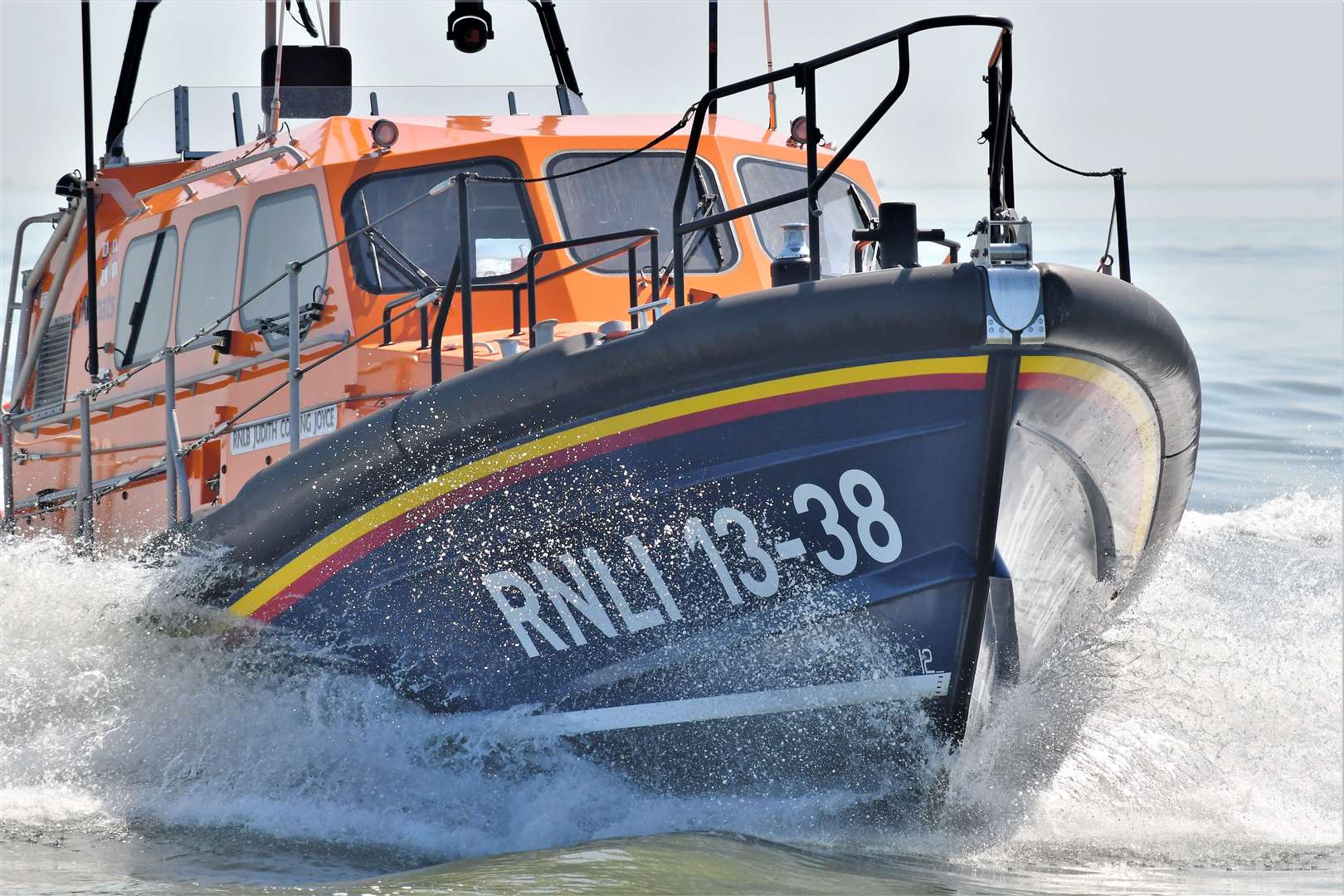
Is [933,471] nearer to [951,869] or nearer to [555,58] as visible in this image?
[951,869]

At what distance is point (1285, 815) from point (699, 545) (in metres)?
2.08

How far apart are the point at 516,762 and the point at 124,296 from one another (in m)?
3.47

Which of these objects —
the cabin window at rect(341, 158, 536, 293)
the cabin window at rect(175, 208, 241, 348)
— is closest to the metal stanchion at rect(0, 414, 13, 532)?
the cabin window at rect(175, 208, 241, 348)

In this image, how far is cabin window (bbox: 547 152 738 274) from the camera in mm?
5906

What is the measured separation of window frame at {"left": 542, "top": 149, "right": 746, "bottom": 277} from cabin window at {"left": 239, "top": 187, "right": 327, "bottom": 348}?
0.87 m

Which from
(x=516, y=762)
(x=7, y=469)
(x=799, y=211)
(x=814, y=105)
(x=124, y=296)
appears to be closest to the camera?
(x=814, y=105)

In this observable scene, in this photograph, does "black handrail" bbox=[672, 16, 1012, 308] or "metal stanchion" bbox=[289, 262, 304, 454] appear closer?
"black handrail" bbox=[672, 16, 1012, 308]

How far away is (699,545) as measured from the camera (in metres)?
4.27

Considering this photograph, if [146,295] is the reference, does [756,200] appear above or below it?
above

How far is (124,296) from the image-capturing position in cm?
701

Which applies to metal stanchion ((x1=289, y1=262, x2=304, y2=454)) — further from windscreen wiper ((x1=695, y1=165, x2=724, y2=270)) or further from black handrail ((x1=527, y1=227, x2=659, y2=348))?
windscreen wiper ((x1=695, y1=165, x2=724, y2=270))

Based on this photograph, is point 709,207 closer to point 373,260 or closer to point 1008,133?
point 373,260

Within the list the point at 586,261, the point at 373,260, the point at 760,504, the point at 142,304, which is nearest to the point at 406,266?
the point at 373,260

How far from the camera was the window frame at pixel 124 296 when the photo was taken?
6555 mm
